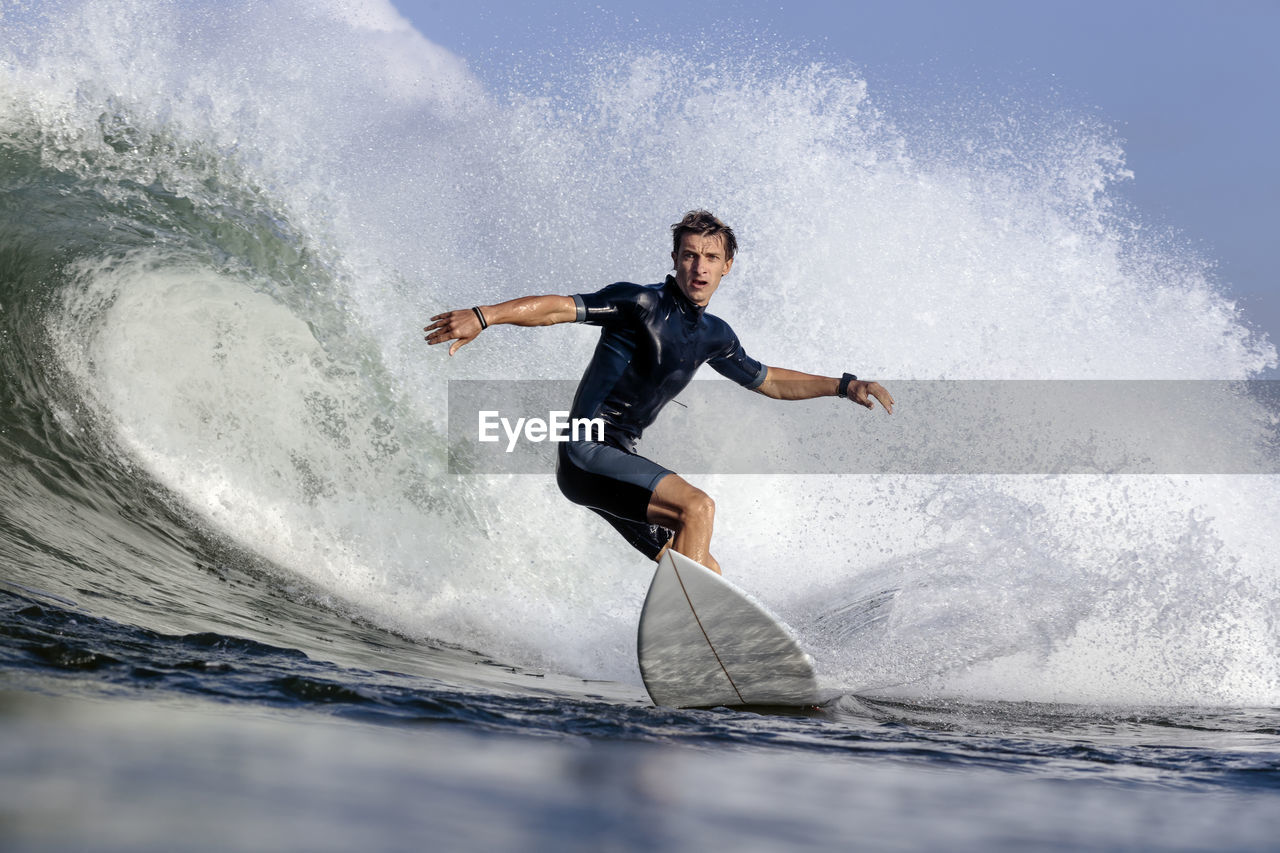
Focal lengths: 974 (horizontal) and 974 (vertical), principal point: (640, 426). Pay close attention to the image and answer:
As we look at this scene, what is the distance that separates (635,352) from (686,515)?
90 centimetres

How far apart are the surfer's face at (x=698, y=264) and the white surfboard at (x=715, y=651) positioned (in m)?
1.36

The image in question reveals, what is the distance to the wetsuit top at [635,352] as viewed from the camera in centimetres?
451

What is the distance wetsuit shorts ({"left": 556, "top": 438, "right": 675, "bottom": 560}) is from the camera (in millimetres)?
4285

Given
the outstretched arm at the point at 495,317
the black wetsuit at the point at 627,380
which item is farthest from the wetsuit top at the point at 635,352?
the outstretched arm at the point at 495,317

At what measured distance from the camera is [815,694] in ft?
13.2

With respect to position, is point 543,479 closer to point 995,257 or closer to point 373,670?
point 373,670

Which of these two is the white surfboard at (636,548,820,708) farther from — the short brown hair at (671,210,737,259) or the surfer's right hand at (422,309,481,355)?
the short brown hair at (671,210,737,259)

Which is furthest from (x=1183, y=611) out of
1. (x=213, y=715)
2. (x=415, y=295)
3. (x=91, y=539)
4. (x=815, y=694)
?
(x=415, y=295)

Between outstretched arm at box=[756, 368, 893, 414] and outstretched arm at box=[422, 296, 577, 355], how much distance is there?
1349 mm

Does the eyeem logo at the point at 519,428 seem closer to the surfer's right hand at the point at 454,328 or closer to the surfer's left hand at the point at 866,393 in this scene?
the surfer's right hand at the point at 454,328

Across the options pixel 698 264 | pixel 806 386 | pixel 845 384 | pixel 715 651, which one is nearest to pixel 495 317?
pixel 698 264

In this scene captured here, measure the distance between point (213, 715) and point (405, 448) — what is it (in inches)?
223

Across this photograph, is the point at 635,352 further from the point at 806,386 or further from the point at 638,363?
the point at 806,386

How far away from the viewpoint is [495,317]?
13.4ft
